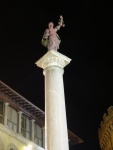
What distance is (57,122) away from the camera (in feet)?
42.6

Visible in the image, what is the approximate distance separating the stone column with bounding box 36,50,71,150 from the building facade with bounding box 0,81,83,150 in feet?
43.4

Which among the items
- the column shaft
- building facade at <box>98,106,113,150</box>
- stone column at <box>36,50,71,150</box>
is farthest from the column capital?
building facade at <box>98,106,113,150</box>

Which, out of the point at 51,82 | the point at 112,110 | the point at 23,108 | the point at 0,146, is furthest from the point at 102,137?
the point at 51,82

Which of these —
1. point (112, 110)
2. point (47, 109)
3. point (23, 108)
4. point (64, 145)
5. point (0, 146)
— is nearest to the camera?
point (64, 145)

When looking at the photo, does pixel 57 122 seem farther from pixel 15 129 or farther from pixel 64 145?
pixel 15 129

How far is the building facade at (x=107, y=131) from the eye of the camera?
3419cm

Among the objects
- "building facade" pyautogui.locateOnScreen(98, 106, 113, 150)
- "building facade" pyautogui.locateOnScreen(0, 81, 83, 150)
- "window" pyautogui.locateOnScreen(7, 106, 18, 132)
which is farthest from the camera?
"building facade" pyautogui.locateOnScreen(98, 106, 113, 150)

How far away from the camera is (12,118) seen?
28734mm

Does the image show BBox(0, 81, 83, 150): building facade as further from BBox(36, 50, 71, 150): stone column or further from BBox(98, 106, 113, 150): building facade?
BBox(36, 50, 71, 150): stone column

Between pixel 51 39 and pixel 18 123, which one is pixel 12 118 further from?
pixel 51 39

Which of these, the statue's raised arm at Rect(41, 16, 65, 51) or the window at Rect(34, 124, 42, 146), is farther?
the window at Rect(34, 124, 42, 146)

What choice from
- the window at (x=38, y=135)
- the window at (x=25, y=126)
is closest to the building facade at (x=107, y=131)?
the window at (x=38, y=135)

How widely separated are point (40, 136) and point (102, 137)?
30.6ft

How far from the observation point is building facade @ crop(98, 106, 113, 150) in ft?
112
